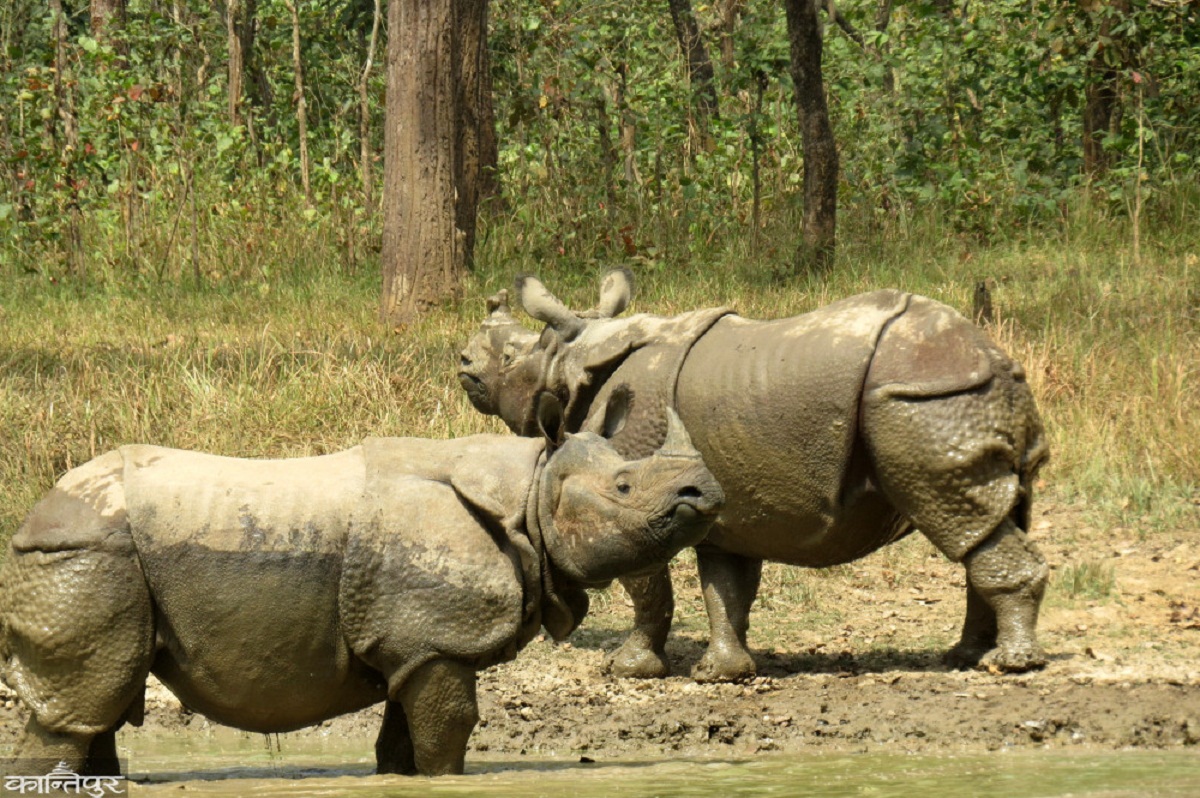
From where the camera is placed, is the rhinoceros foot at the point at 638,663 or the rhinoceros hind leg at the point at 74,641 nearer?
the rhinoceros hind leg at the point at 74,641

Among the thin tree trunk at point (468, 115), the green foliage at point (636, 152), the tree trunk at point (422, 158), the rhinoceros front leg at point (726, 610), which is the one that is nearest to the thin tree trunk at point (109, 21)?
the green foliage at point (636, 152)

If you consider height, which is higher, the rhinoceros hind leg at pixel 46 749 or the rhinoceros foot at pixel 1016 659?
the rhinoceros hind leg at pixel 46 749

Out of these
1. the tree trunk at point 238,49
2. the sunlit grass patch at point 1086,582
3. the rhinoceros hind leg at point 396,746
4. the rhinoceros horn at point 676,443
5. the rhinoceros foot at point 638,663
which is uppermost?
the tree trunk at point 238,49

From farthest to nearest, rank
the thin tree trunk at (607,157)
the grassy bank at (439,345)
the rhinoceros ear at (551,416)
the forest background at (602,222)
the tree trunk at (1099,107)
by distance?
the thin tree trunk at (607,157), the tree trunk at (1099,107), the forest background at (602,222), the grassy bank at (439,345), the rhinoceros ear at (551,416)

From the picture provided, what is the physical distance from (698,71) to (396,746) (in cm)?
1608

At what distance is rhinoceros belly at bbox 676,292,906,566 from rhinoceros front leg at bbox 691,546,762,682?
0.79 ft

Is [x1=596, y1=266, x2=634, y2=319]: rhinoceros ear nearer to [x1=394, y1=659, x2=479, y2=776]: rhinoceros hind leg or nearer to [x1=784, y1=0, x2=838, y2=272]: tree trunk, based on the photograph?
[x1=394, y1=659, x2=479, y2=776]: rhinoceros hind leg

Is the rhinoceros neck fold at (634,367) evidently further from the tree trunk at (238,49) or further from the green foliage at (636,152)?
the tree trunk at (238,49)

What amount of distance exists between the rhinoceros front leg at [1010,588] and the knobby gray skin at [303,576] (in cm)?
209

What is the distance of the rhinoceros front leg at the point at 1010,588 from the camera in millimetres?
6609

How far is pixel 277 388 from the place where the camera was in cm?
1003

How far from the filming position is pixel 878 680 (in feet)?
22.7

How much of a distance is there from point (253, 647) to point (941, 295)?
762 cm

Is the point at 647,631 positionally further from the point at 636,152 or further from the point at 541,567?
the point at 636,152
